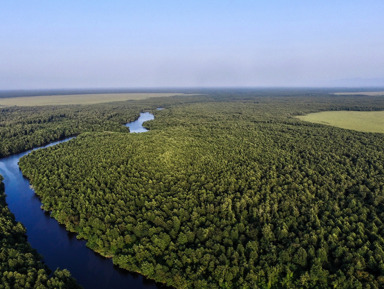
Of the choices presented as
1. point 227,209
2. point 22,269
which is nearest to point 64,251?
point 22,269

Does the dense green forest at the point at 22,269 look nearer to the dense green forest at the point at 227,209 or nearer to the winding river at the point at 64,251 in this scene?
the winding river at the point at 64,251

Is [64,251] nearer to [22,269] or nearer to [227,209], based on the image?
[22,269]

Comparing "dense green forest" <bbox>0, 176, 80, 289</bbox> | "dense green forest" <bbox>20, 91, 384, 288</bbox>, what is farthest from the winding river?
"dense green forest" <bbox>0, 176, 80, 289</bbox>

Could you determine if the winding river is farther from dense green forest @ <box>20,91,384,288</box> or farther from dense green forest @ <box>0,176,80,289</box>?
dense green forest @ <box>0,176,80,289</box>

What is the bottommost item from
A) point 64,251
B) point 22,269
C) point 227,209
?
point 64,251

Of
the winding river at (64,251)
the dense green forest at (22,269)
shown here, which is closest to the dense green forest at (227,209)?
the winding river at (64,251)

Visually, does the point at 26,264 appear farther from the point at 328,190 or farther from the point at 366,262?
the point at 328,190
